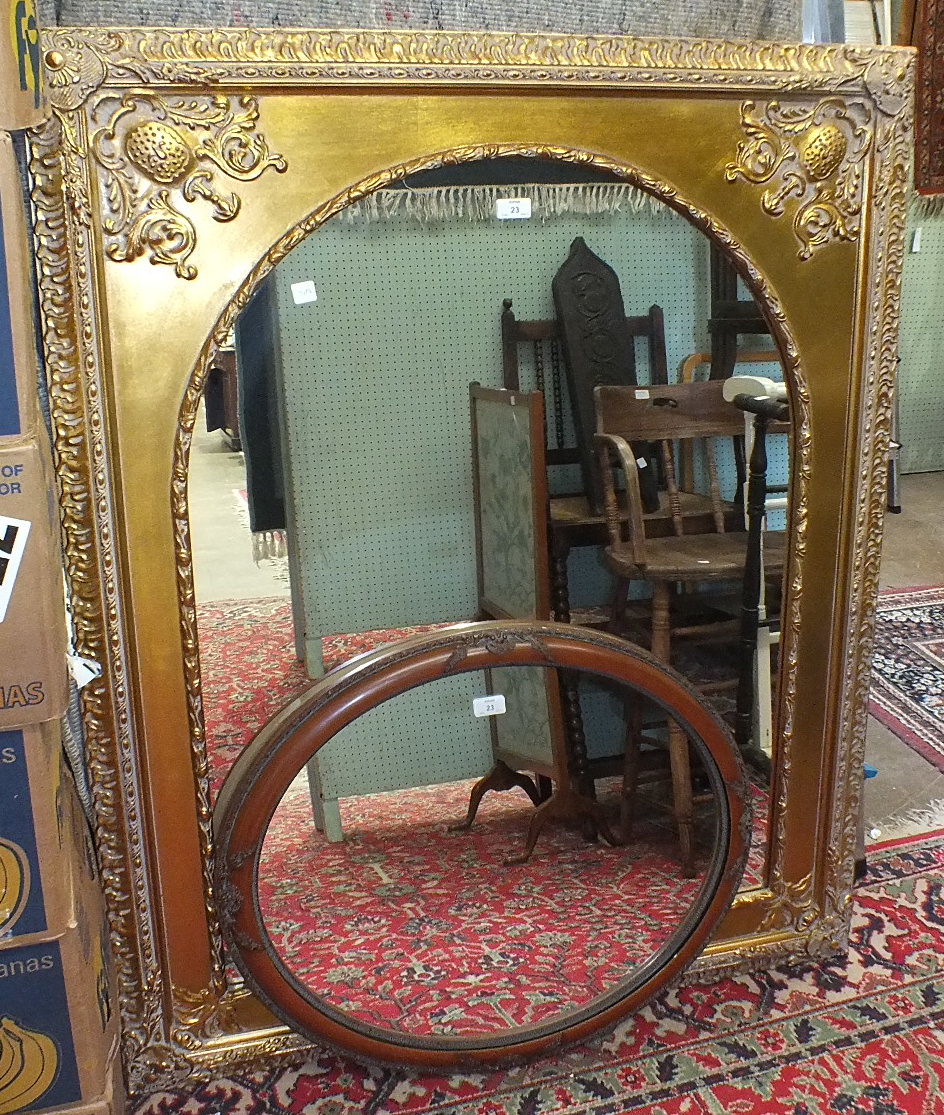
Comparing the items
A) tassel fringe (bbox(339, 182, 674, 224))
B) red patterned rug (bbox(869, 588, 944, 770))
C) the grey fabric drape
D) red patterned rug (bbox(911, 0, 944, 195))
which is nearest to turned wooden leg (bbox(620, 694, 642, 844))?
tassel fringe (bbox(339, 182, 674, 224))

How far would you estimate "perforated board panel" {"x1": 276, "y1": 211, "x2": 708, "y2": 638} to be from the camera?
1.21 m

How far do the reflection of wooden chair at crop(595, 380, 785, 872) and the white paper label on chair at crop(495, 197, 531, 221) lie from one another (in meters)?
0.24

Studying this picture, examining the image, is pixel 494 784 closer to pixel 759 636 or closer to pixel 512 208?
pixel 759 636

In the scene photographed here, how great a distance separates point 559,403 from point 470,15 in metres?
0.47

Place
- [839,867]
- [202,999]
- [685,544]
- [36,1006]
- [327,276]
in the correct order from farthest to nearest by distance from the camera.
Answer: [839,867] → [685,544] → [202,999] → [327,276] → [36,1006]

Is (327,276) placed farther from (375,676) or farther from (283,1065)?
(283,1065)

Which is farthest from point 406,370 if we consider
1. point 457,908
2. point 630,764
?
point 457,908

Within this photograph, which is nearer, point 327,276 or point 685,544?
point 327,276

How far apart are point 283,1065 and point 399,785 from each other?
40 cm

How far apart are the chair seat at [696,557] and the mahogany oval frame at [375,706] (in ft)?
0.38

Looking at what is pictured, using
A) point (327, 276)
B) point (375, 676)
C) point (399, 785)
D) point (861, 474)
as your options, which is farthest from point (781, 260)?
point (399, 785)

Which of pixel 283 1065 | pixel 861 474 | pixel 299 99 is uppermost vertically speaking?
pixel 299 99

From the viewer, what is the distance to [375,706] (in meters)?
1.25

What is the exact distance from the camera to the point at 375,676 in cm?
122
